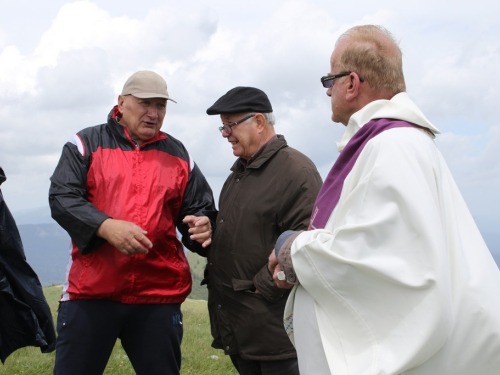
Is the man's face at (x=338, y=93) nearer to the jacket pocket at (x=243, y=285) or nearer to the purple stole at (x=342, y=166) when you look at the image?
the purple stole at (x=342, y=166)

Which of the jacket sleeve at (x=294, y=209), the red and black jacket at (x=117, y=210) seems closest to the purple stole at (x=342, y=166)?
the jacket sleeve at (x=294, y=209)

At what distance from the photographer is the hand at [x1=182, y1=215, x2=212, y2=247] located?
14.8 ft

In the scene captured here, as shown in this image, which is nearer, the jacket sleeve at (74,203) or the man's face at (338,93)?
the man's face at (338,93)

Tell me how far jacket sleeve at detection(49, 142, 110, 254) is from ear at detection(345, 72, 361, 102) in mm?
2083

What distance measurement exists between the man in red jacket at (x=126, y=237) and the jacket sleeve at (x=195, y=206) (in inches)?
1.0

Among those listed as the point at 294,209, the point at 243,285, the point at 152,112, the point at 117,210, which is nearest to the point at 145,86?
the point at 152,112

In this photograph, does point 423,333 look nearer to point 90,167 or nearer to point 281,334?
point 281,334

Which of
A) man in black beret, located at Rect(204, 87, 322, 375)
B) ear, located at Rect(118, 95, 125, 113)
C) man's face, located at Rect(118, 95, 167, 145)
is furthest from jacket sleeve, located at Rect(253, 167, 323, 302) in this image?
ear, located at Rect(118, 95, 125, 113)

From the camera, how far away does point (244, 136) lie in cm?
472

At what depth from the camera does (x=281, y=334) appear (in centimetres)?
431

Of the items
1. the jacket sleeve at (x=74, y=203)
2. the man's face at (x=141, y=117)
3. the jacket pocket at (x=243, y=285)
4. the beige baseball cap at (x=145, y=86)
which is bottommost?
the jacket pocket at (x=243, y=285)

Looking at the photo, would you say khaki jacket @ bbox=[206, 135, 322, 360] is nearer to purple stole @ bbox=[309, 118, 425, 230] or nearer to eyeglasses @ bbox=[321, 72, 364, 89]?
purple stole @ bbox=[309, 118, 425, 230]

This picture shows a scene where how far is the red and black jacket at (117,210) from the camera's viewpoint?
4.36 meters

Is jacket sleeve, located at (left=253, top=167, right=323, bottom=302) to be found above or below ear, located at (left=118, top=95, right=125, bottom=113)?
below
